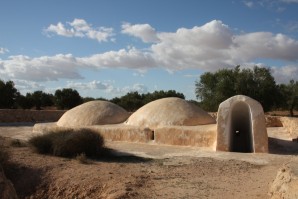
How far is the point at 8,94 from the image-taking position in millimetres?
32344

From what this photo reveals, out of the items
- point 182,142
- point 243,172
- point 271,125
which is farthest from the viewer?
point 271,125

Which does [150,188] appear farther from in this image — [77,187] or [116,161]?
[116,161]

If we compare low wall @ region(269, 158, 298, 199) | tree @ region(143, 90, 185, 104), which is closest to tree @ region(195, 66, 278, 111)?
tree @ region(143, 90, 185, 104)

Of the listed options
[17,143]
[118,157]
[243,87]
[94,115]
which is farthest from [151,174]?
[243,87]

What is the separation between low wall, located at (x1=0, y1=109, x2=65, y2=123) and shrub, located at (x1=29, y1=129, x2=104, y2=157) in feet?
41.4

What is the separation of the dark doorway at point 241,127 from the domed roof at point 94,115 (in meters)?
5.36

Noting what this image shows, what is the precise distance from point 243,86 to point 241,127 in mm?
10435

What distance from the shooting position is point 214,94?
2723 cm

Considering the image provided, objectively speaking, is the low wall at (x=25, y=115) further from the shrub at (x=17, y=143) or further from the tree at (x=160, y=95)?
the shrub at (x=17, y=143)

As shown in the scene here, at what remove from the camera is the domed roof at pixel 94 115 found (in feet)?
55.9

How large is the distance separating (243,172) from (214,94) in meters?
17.9

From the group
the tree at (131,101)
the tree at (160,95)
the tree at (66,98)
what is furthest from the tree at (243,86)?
the tree at (66,98)

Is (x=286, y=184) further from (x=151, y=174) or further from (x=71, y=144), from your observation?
(x=71, y=144)

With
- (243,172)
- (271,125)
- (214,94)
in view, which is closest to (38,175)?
(243,172)
